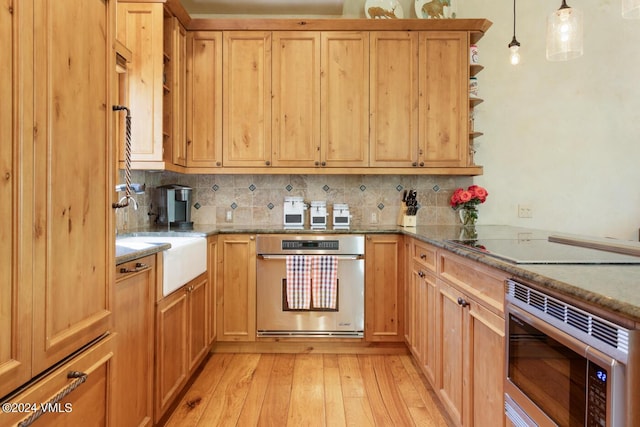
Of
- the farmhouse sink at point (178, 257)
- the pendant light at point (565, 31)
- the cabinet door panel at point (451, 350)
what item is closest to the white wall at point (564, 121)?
the pendant light at point (565, 31)

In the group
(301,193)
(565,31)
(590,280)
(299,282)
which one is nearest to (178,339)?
(299,282)

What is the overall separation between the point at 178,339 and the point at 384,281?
149 cm

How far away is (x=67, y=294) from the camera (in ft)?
3.04

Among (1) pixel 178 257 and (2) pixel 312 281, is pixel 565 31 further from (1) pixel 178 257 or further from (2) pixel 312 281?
(1) pixel 178 257

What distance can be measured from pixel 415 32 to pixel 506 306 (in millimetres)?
2481

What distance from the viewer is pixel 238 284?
2.68 m

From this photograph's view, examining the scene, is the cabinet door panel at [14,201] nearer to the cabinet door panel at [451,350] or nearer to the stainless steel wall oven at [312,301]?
the cabinet door panel at [451,350]

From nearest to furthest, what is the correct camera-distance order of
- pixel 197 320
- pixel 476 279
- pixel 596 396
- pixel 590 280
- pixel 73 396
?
1. pixel 596 396
2. pixel 590 280
3. pixel 73 396
4. pixel 476 279
5. pixel 197 320

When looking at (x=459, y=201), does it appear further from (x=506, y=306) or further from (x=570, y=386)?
(x=570, y=386)

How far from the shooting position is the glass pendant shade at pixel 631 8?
1.38 meters

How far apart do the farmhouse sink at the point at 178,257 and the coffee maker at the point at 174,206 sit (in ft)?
1.29

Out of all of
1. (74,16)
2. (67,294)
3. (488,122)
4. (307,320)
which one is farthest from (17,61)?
(488,122)

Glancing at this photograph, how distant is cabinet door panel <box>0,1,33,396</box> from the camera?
72cm

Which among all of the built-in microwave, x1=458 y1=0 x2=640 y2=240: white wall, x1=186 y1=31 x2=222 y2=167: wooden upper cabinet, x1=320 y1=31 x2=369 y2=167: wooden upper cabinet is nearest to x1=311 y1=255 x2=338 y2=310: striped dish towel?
x1=320 y1=31 x2=369 y2=167: wooden upper cabinet
